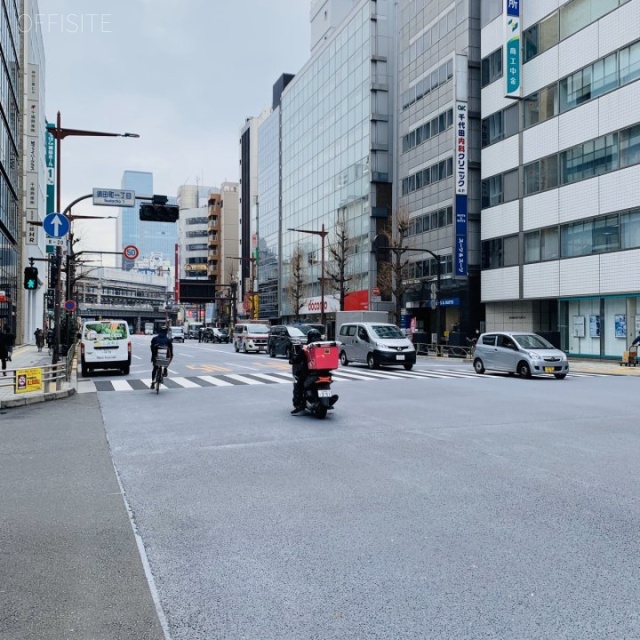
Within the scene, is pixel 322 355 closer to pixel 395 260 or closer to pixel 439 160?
pixel 439 160

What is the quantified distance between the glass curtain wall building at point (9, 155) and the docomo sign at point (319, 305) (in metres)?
29.7

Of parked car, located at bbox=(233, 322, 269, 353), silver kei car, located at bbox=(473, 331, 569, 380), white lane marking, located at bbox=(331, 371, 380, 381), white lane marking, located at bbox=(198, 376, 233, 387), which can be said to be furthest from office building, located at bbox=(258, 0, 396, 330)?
white lane marking, located at bbox=(198, 376, 233, 387)

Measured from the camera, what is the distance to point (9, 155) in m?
36.6

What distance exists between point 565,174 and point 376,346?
17022mm

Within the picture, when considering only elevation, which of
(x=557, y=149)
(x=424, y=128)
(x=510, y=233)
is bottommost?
(x=510, y=233)

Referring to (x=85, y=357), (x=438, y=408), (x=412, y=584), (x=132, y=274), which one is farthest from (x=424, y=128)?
(x=132, y=274)

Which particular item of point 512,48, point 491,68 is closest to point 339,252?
point 491,68

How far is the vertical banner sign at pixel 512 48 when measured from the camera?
1433 inches

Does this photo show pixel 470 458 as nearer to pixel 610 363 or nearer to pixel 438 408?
pixel 438 408

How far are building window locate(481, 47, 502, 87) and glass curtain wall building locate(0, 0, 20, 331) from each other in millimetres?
28398

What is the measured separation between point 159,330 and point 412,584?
13.1 metres

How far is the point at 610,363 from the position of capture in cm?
2930

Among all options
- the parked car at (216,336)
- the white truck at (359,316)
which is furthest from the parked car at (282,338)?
the parked car at (216,336)

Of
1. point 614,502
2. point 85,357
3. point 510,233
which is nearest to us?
point 614,502
